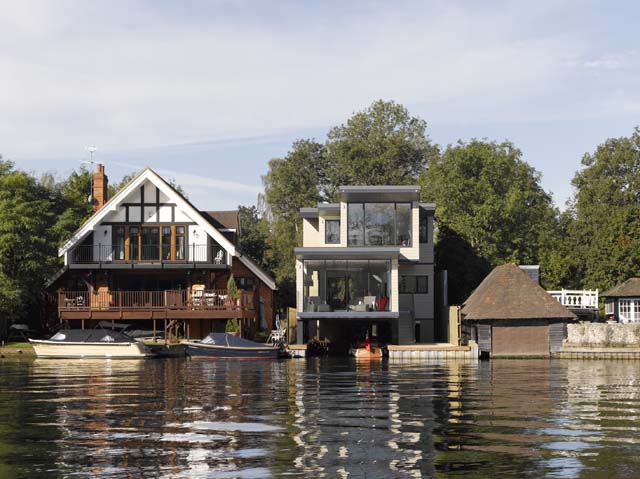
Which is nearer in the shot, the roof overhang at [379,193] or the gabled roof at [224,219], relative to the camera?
the roof overhang at [379,193]

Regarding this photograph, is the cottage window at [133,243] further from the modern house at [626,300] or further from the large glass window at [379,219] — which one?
the modern house at [626,300]

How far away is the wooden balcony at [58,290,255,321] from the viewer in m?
57.1

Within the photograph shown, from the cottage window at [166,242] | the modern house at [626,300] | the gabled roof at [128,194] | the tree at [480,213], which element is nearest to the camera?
the gabled roof at [128,194]

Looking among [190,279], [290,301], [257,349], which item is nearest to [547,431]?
[257,349]

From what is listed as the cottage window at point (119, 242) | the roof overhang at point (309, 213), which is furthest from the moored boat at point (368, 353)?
the cottage window at point (119, 242)

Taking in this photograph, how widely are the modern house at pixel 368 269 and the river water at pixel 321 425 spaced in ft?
48.8

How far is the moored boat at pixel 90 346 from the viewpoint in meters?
50.7

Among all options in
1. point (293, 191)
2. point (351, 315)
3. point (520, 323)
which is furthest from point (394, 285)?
point (293, 191)

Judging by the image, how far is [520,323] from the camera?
51.8 m

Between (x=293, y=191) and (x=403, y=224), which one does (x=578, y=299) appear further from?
(x=293, y=191)

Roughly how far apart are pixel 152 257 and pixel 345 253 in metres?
13.6

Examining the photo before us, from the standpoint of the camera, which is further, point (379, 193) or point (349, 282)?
point (379, 193)

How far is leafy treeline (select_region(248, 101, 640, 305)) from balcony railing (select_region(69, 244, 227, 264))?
17.8 m

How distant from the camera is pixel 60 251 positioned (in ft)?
197
